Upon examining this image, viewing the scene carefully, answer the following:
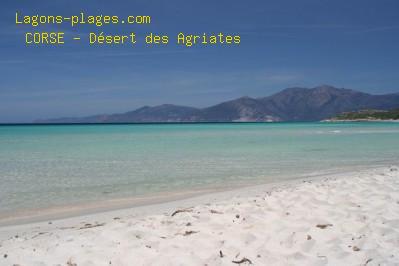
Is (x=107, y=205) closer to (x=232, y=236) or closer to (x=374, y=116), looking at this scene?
(x=232, y=236)

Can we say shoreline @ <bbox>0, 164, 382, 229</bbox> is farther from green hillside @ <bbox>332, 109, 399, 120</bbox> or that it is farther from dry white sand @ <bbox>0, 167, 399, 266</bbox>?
green hillside @ <bbox>332, 109, 399, 120</bbox>

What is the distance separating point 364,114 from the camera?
17562 centimetres

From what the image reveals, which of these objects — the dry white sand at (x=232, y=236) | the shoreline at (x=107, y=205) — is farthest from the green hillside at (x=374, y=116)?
the dry white sand at (x=232, y=236)

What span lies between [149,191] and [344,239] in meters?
6.55

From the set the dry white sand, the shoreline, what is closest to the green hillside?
the shoreline

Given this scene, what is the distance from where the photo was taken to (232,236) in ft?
17.9

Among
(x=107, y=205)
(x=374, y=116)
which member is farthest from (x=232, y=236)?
(x=374, y=116)

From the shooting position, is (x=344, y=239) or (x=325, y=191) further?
(x=325, y=191)

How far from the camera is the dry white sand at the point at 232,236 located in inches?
186

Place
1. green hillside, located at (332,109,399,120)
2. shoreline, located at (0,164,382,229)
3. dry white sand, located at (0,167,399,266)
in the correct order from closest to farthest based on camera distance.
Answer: dry white sand, located at (0,167,399,266)
shoreline, located at (0,164,382,229)
green hillside, located at (332,109,399,120)

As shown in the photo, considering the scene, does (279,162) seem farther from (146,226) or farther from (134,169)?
(146,226)

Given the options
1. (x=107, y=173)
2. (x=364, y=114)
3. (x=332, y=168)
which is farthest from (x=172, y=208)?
(x=364, y=114)

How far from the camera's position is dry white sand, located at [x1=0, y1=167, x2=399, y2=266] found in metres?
4.73

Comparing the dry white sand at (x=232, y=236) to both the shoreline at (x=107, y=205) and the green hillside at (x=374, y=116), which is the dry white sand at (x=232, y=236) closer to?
the shoreline at (x=107, y=205)
